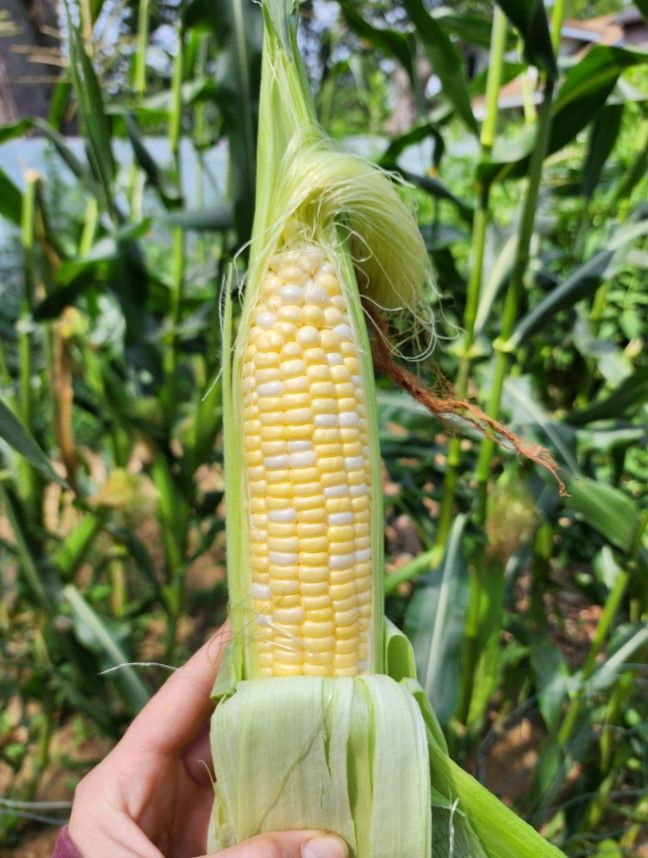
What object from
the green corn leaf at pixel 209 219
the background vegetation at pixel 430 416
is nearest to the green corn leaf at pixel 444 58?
the background vegetation at pixel 430 416

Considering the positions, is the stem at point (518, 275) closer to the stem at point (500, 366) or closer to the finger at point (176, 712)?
the stem at point (500, 366)

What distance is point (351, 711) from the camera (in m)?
0.67

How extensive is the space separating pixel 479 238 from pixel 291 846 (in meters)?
0.98

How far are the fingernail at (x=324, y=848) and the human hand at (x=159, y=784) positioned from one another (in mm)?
11

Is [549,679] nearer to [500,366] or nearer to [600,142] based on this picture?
[500,366]

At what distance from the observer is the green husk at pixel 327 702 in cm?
67

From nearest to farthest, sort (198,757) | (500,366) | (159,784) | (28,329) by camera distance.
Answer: (159,784) < (198,757) < (500,366) < (28,329)

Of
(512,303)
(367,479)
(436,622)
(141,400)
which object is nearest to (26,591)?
(141,400)

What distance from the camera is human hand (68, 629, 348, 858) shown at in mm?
793

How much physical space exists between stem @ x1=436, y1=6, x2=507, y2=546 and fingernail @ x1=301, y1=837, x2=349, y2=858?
2.08 ft

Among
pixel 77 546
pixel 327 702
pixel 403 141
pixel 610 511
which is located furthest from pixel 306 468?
pixel 77 546

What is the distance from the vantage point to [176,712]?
94cm

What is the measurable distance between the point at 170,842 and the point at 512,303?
3.33 feet

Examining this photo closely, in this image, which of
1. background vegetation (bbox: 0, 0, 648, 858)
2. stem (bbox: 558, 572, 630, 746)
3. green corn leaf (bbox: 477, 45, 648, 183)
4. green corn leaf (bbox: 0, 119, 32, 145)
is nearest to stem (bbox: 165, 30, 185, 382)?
background vegetation (bbox: 0, 0, 648, 858)
